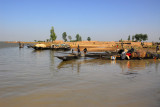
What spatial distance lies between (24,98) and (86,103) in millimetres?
3115

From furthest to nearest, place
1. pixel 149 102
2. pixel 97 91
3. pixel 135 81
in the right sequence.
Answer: pixel 135 81 < pixel 97 91 < pixel 149 102

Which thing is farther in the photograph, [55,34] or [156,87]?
[55,34]

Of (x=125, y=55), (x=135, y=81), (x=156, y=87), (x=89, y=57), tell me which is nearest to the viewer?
(x=156, y=87)

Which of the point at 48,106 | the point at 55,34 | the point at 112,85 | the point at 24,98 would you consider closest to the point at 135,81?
the point at 112,85

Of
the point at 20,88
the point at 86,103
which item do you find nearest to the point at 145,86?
the point at 86,103

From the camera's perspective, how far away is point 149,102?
6.75 m

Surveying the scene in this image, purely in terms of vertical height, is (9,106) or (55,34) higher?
(55,34)

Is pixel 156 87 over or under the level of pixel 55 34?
under

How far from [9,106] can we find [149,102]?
637 centimetres

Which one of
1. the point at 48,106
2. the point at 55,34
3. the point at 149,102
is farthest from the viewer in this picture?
the point at 55,34

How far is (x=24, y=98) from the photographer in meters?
7.18

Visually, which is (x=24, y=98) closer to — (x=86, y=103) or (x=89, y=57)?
(x=86, y=103)

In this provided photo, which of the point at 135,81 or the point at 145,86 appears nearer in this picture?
the point at 145,86

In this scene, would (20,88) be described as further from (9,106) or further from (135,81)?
(135,81)
